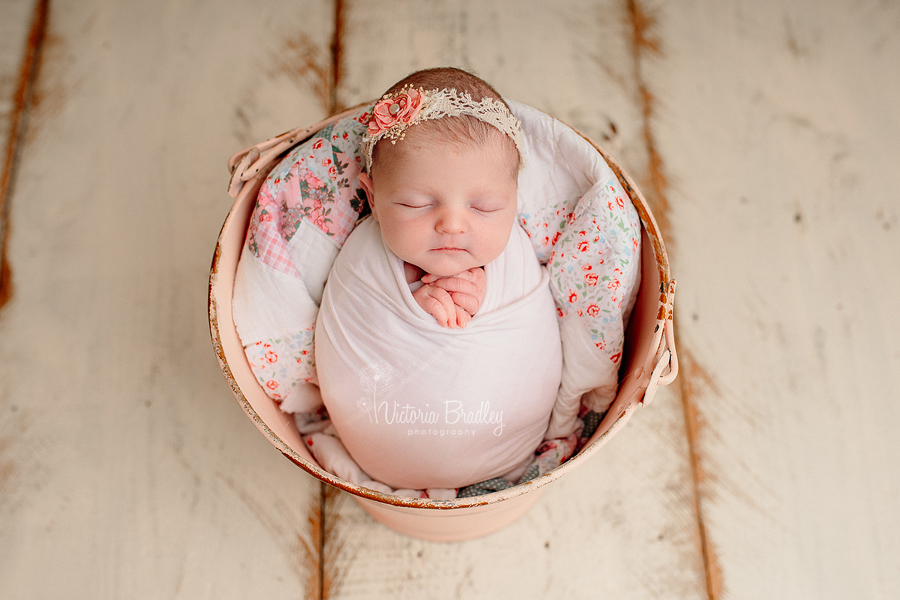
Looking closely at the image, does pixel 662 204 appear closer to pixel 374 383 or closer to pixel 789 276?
pixel 789 276

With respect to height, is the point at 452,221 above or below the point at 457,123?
below

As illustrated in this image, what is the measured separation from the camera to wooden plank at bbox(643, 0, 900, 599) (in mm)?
1188

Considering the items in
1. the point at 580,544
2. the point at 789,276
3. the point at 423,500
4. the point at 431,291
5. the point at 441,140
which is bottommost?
the point at 580,544

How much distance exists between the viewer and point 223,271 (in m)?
1.01

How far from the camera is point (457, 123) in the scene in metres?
0.89

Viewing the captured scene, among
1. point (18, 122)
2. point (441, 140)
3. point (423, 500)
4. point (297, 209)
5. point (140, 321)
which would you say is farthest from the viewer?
point (18, 122)

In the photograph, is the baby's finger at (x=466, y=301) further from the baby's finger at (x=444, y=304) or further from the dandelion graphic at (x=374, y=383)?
the dandelion graphic at (x=374, y=383)

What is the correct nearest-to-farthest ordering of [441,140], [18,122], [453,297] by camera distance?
[441,140] → [453,297] → [18,122]

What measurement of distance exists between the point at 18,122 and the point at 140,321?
55cm

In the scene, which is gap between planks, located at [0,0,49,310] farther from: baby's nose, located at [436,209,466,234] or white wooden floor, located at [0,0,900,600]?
baby's nose, located at [436,209,466,234]

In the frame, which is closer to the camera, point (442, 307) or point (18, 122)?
point (442, 307)

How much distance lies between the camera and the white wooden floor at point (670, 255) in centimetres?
117

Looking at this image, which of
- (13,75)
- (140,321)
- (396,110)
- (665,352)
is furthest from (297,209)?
(13,75)

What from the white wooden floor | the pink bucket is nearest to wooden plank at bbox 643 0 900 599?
the white wooden floor
